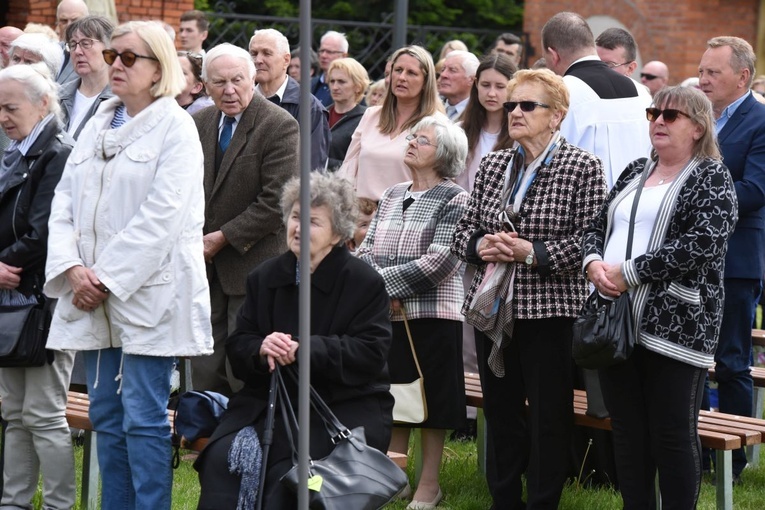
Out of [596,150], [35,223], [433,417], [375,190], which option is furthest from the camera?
[375,190]

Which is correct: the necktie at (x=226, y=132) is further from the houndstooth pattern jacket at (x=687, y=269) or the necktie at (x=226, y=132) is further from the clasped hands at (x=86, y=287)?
the houndstooth pattern jacket at (x=687, y=269)

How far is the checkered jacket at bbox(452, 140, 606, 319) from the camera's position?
555cm

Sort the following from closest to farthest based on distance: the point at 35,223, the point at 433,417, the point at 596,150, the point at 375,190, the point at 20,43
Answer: the point at 35,223 → the point at 433,417 → the point at 596,150 → the point at 375,190 → the point at 20,43

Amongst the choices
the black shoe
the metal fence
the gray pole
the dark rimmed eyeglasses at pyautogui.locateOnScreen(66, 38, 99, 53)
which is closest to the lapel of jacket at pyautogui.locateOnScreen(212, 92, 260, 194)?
the dark rimmed eyeglasses at pyautogui.locateOnScreen(66, 38, 99, 53)

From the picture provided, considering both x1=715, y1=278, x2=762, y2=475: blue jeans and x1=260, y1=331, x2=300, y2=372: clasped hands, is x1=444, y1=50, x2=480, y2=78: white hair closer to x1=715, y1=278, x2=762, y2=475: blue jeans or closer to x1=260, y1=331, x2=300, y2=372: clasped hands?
x1=715, y1=278, x2=762, y2=475: blue jeans

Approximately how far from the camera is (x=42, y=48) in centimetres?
805

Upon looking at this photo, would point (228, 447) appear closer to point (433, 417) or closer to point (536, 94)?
point (433, 417)

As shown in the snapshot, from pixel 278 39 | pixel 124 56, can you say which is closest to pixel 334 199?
pixel 124 56

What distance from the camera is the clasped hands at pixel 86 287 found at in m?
4.92

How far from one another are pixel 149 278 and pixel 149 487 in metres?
0.84

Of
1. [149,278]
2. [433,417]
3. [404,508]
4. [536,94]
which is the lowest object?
[404,508]

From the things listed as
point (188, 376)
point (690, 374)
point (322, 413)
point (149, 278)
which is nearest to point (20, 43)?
point (188, 376)

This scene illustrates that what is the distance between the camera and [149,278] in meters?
4.95

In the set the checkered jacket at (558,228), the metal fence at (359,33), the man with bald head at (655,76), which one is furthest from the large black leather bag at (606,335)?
the metal fence at (359,33)
